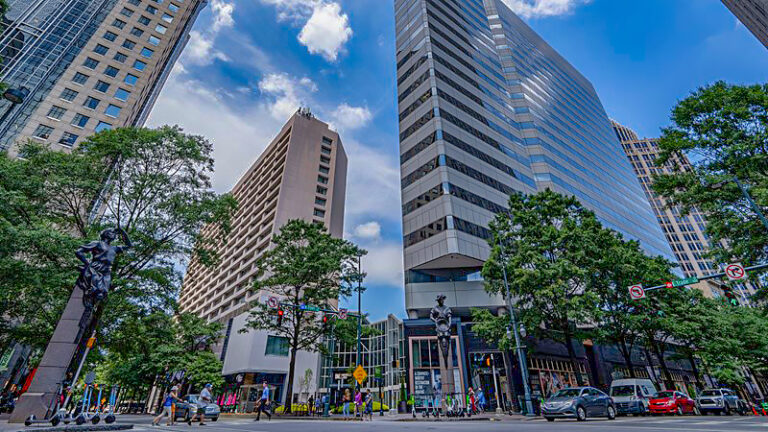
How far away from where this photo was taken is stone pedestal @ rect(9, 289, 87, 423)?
35.7ft

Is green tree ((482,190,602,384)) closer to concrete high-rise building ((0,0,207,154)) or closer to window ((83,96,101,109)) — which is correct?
concrete high-rise building ((0,0,207,154))

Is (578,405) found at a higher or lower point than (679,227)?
lower

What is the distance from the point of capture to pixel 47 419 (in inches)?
425

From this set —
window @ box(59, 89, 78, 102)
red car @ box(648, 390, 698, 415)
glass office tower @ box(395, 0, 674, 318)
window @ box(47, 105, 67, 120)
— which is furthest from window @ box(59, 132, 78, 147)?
red car @ box(648, 390, 698, 415)

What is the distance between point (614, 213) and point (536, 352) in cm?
3640

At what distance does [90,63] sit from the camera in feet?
150

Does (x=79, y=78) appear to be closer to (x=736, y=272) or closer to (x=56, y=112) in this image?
(x=56, y=112)

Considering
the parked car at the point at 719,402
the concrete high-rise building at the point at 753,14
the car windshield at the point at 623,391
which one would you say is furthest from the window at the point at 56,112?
the parked car at the point at 719,402

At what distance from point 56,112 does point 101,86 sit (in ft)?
21.6

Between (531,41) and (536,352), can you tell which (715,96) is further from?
(531,41)

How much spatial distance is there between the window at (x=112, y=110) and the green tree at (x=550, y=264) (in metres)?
49.4

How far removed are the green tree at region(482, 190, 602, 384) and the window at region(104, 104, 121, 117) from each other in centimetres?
4935

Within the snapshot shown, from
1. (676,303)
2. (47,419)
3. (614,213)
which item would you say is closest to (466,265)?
(676,303)

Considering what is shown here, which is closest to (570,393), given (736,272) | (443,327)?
(443,327)
